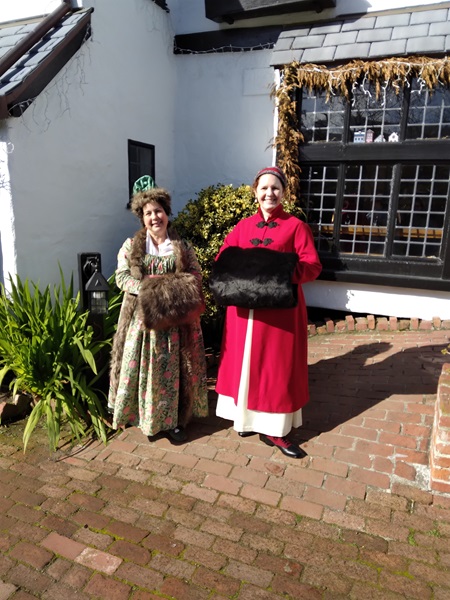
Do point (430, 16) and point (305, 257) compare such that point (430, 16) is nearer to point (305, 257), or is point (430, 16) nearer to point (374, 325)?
point (374, 325)

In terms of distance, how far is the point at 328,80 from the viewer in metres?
5.20

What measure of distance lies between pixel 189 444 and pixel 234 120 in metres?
4.46

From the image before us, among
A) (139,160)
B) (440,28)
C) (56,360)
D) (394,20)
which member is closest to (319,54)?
Result: (394,20)

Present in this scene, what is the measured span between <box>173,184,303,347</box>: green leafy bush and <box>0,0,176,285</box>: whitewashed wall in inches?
37.6

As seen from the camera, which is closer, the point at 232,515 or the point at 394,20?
the point at 232,515

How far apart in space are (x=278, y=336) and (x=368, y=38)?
3999mm

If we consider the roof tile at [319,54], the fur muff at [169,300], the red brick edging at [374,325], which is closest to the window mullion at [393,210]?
the red brick edging at [374,325]

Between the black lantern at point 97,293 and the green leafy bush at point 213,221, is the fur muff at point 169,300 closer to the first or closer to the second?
the black lantern at point 97,293

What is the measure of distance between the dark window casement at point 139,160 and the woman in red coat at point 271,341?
3025 millimetres

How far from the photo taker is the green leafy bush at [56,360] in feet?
11.0

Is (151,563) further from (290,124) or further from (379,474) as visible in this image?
(290,124)

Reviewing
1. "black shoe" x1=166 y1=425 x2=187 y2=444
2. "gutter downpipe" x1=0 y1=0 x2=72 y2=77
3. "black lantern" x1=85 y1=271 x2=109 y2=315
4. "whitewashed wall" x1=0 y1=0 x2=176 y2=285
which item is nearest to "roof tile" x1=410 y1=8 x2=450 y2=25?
"whitewashed wall" x1=0 y1=0 x2=176 y2=285

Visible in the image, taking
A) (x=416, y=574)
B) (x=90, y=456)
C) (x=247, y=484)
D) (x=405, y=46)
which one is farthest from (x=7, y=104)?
(x=416, y=574)

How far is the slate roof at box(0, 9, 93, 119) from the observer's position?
3879mm
